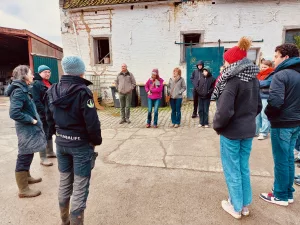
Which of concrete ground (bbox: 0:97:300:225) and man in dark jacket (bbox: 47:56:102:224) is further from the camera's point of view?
concrete ground (bbox: 0:97:300:225)

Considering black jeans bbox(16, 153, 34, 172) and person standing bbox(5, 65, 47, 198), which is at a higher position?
person standing bbox(5, 65, 47, 198)

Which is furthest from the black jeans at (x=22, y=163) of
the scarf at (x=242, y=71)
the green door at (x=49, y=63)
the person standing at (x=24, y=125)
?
the green door at (x=49, y=63)

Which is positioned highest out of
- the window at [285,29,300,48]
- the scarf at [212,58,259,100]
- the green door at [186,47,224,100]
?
the window at [285,29,300,48]

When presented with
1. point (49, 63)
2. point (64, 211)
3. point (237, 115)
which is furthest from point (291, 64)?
point (49, 63)

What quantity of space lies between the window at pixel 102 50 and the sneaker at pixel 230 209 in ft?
30.8

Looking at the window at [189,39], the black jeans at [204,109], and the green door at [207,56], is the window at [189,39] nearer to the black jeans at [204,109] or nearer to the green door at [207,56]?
the green door at [207,56]

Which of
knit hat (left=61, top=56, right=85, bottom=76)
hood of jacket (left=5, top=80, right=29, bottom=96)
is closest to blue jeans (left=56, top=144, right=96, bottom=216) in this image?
knit hat (left=61, top=56, right=85, bottom=76)

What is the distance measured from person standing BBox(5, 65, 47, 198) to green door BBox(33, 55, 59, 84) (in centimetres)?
1074

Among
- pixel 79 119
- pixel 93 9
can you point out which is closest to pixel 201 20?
pixel 93 9

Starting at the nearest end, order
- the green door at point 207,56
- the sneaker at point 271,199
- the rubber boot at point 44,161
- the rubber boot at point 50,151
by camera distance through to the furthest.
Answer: the sneaker at point 271,199 < the rubber boot at point 44,161 < the rubber boot at point 50,151 < the green door at point 207,56

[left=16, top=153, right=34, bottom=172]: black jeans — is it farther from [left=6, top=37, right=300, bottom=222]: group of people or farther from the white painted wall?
the white painted wall

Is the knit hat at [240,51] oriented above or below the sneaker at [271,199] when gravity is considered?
above

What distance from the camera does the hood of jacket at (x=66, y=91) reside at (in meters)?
2.03

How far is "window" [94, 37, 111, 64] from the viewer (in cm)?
1080
